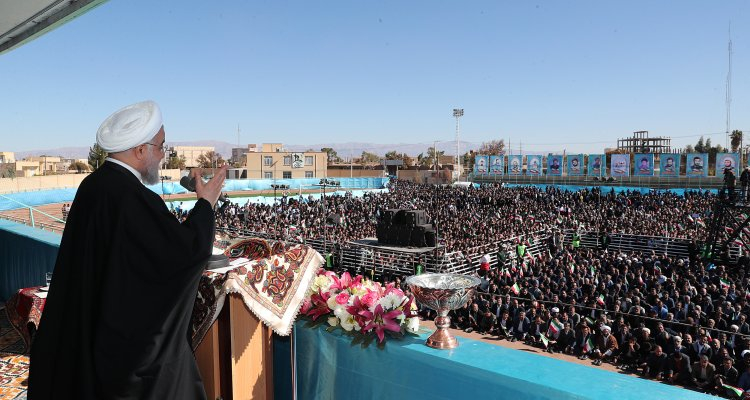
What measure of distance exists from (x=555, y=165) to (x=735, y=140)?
44.1m

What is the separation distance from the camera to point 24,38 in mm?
5512

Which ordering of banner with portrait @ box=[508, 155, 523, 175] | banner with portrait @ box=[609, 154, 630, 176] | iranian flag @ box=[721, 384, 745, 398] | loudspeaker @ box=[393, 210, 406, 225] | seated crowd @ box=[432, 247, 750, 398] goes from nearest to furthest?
iranian flag @ box=[721, 384, 745, 398] < seated crowd @ box=[432, 247, 750, 398] < loudspeaker @ box=[393, 210, 406, 225] < banner with portrait @ box=[609, 154, 630, 176] < banner with portrait @ box=[508, 155, 523, 175]

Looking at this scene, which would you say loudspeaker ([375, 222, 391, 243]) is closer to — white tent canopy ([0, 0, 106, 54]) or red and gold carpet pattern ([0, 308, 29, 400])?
red and gold carpet pattern ([0, 308, 29, 400])

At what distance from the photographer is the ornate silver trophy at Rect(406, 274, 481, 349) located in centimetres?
229

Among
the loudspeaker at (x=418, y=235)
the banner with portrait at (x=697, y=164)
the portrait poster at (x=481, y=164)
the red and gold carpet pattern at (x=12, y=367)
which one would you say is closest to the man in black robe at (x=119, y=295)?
the red and gold carpet pattern at (x=12, y=367)

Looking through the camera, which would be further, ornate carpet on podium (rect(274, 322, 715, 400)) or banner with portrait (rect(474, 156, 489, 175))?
banner with portrait (rect(474, 156, 489, 175))

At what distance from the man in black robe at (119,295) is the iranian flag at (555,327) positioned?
8.99 metres

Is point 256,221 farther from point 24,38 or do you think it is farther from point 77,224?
point 77,224

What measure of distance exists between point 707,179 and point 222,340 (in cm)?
5424

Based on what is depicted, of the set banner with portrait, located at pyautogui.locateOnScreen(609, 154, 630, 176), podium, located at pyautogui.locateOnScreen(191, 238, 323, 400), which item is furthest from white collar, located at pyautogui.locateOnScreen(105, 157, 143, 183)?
banner with portrait, located at pyautogui.locateOnScreen(609, 154, 630, 176)

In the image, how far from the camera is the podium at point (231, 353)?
7.72 ft

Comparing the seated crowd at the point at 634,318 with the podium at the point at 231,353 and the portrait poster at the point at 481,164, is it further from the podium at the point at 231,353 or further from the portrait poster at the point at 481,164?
the portrait poster at the point at 481,164

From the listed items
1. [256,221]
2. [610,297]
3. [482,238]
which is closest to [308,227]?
[256,221]

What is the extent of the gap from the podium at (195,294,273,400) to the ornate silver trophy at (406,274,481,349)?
2.69ft
